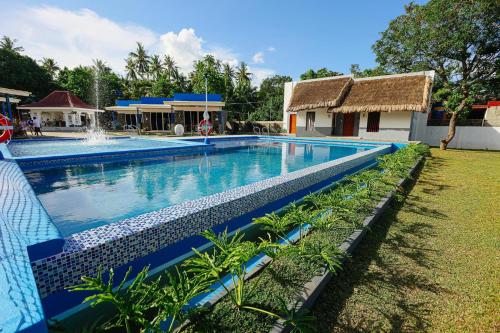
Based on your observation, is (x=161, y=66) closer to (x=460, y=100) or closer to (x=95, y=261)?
(x=460, y=100)

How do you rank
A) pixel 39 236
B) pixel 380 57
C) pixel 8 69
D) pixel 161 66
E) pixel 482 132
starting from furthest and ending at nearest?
pixel 161 66 < pixel 8 69 < pixel 380 57 < pixel 482 132 < pixel 39 236

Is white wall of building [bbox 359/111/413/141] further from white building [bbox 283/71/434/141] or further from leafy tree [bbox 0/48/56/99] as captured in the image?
Answer: leafy tree [bbox 0/48/56/99]

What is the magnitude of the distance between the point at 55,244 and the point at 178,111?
2085 cm

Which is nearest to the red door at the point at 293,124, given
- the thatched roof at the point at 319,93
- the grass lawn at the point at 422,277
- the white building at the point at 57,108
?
the thatched roof at the point at 319,93

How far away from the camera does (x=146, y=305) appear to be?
1610mm

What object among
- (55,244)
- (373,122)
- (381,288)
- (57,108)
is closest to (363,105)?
(373,122)

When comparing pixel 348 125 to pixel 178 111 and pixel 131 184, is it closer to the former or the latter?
pixel 178 111

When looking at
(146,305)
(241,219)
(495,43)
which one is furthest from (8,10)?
(495,43)

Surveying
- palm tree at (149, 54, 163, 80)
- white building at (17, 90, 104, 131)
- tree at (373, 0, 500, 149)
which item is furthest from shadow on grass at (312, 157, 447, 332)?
palm tree at (149, 54, 163, 80)

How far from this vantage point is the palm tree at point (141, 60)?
41281 mm

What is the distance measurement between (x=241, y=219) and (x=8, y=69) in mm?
34898

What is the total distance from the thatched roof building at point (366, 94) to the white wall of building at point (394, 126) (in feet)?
3.37

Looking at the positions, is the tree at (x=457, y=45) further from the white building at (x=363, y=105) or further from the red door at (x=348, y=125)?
the red door at (x=348, y=125)

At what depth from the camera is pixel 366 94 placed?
17.5 m
